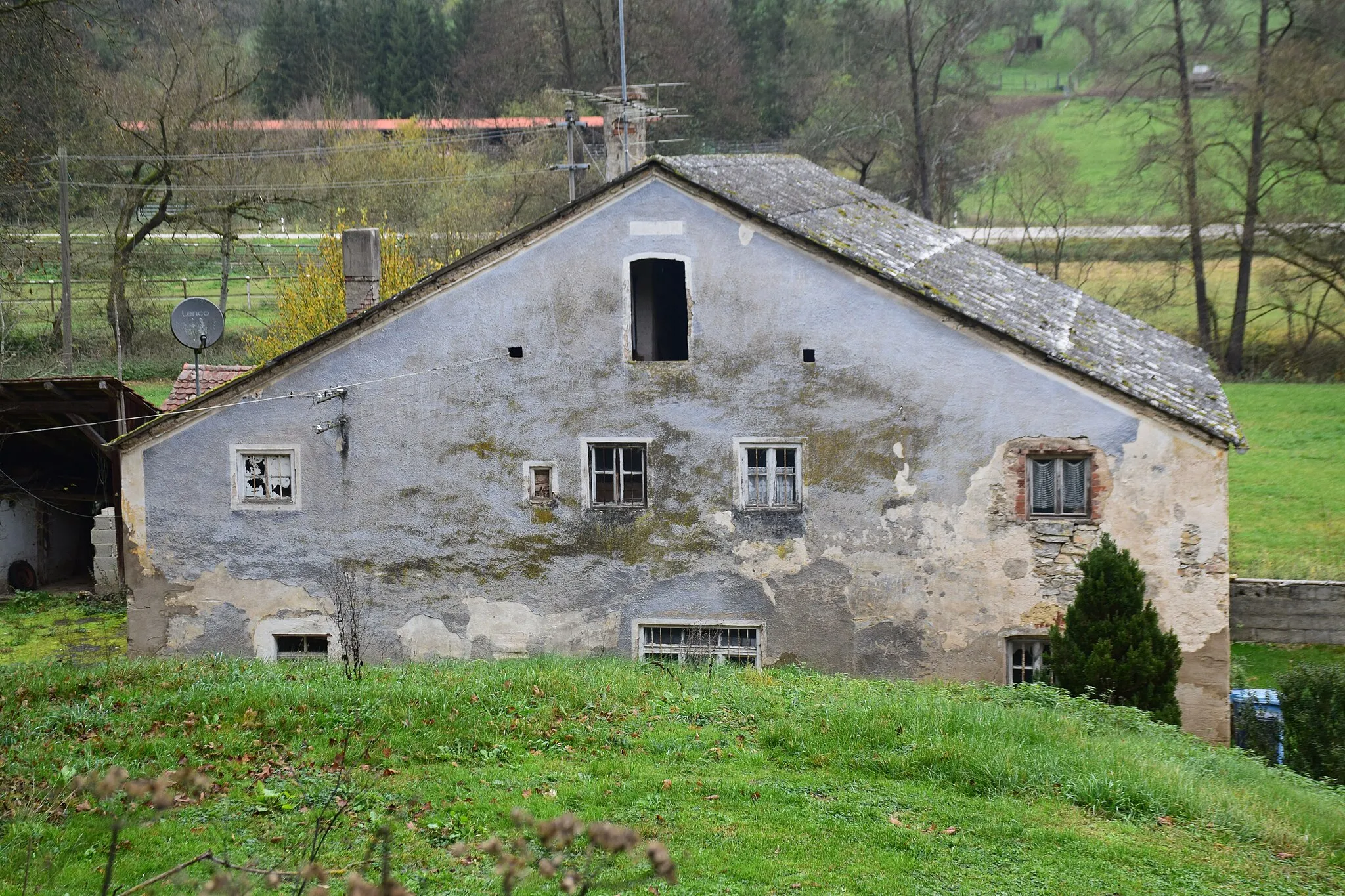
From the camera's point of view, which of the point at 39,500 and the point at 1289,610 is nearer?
the point at 1289,610

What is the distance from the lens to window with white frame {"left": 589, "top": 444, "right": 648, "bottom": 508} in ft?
52.8

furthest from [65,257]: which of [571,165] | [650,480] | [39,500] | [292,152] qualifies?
[650,480]

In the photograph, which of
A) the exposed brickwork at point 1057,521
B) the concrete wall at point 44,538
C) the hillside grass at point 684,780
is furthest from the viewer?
the concrete wall at point 44,538

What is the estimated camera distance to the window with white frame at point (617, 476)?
16094mm

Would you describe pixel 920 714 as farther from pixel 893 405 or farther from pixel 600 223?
pixel 600 223

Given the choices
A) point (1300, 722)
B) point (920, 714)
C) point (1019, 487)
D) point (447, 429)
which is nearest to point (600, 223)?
point (447, 429)

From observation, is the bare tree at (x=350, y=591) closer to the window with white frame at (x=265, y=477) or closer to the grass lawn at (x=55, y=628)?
the window with white frame at (x=265, y=477)

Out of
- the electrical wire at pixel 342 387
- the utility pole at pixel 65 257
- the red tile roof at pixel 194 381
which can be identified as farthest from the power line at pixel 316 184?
the electrical wire at pixel 342 387

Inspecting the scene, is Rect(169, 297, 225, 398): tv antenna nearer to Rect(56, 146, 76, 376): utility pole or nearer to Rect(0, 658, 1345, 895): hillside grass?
Rect(0, 658, 1345, 895): hillside grass

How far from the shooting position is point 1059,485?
597 inches

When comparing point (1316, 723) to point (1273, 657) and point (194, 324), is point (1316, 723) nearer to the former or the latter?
point (1273, 657)

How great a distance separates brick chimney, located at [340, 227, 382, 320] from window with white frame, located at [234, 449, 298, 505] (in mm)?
3135

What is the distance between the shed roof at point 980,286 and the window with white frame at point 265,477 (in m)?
6.15

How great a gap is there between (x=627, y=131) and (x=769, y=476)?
8229 millimetres
